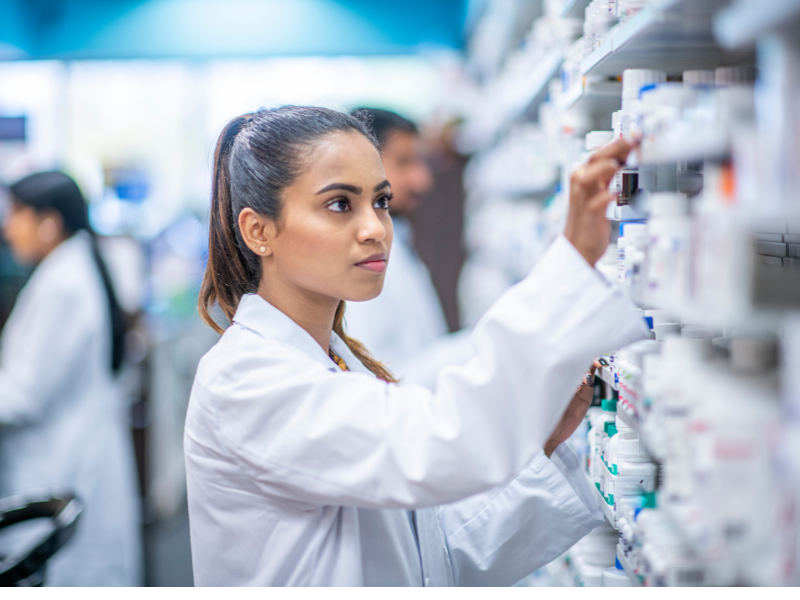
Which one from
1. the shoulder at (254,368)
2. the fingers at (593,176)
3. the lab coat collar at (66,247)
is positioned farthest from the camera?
the lab coat collar at (66,247)

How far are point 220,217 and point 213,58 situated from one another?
6.28 meters

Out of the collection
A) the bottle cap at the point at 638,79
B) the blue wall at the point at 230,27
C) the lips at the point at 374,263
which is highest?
the blue wall at the point at 230,27

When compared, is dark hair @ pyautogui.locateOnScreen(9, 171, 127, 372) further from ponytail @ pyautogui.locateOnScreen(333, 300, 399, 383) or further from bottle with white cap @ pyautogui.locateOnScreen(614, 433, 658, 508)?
bottle with white cap @ pyautogui.locateOnScreen(614, 433, 658, 508)

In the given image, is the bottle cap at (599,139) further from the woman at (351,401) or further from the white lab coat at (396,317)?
the white lab coat at (396,317)

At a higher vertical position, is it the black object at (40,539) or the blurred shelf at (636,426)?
the blurred shelf at (636,426)

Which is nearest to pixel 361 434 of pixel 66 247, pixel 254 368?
pixel 254 368

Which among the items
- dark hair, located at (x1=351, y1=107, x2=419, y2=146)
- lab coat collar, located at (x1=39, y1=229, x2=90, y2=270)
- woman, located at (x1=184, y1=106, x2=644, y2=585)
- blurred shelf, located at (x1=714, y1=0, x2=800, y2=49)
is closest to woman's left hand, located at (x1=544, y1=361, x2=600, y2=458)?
woman, located at (x1=184, y1=106, x2=644, y2=585)

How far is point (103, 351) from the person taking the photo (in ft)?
9.50

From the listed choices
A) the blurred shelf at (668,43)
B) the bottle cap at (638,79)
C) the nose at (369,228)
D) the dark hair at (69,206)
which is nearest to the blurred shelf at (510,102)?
the blurred shelf at (668,43)

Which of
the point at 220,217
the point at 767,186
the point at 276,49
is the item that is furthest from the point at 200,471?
the point at 276,49

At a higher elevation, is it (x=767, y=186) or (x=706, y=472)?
(x=767, y=186)

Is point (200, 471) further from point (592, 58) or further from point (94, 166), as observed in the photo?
point (94, 166)

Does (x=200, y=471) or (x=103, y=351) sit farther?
(x=103, y=351)

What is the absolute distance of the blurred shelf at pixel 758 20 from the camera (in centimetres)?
62
